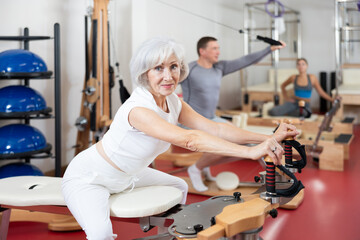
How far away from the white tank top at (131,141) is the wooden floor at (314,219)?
0.93 m

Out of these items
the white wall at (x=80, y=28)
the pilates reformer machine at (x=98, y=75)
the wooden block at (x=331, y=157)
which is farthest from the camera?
the wooden block at (x=331, y=157)

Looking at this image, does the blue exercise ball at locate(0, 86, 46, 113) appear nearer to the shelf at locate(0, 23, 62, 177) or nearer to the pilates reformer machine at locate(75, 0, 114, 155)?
the shelf at locate(0, 23, 62, 177)

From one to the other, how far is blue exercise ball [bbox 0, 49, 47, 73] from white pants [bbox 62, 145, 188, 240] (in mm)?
1315

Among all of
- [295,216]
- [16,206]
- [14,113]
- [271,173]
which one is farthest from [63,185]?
[295,216]

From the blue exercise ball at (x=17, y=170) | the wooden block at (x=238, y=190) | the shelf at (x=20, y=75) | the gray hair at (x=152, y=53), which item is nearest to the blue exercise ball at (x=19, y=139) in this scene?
the blue exercise ball at (x=17, y=170)

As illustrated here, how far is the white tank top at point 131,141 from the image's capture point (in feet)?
5.82

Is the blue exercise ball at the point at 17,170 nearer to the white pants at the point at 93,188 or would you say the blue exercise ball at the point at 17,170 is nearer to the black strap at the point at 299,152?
the white pants at the point at 93,188

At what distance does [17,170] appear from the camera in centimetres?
308

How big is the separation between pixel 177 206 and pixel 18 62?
1.66 meters

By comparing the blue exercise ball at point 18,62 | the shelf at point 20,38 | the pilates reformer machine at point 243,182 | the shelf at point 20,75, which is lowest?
the pilates reformer machine at point 243,182

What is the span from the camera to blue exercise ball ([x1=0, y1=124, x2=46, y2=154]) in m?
2.94

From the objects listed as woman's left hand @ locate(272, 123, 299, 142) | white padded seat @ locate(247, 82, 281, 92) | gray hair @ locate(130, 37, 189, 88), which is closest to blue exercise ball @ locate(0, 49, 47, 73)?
gray hair @ locate(130, 37, 189, 88)

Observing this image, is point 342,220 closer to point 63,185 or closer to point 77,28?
point 63,185

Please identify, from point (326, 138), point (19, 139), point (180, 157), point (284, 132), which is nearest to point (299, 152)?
point (284, 132)
